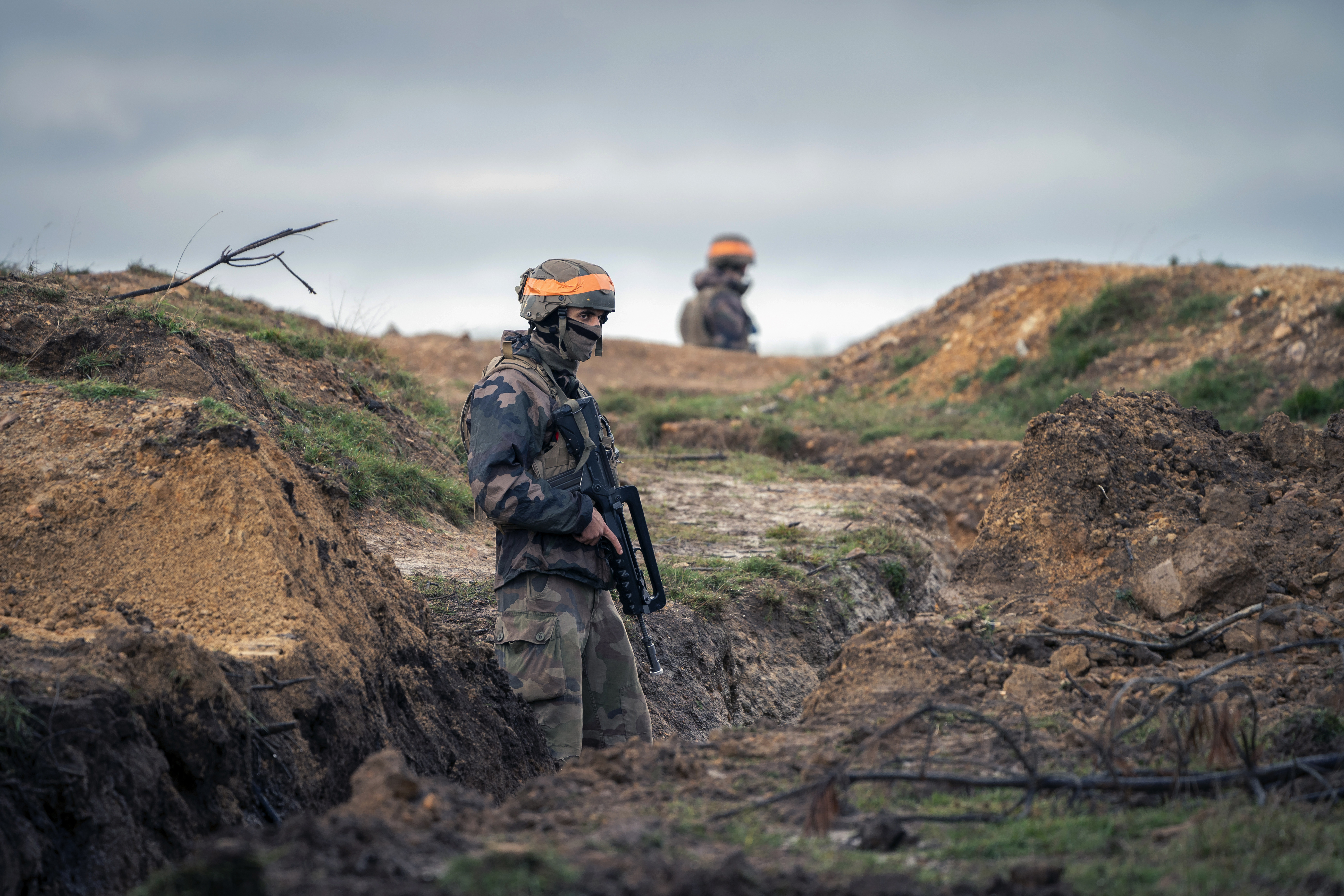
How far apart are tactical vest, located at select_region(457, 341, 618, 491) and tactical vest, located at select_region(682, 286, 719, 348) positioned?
58.8 ft

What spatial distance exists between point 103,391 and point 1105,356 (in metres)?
12.4

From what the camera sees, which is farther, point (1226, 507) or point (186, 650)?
point (1226, 507)

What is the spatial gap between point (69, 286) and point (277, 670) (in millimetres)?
4488

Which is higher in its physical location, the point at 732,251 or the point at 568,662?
the point at 732,251

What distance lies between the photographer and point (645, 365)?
65.9 feet

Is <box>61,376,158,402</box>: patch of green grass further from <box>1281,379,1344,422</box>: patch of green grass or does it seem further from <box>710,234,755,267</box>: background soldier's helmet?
<box>710,234,755,267</box>: background soldier's helmet

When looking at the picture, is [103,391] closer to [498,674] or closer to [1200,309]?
[498,674]

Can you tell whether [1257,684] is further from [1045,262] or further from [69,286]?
[1045,262]

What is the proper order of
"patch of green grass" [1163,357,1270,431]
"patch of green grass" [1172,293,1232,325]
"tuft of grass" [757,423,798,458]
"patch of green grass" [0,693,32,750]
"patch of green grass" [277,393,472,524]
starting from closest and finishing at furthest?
"patch of green grass" [0,693,32,750]
"patch of green grass" [277,393,472,524]
"patch of green grass" [1163,357,1270,431]
"tuft of grass" [757,423,798,458]
"patch of green grass" [1172,293,1232,325]

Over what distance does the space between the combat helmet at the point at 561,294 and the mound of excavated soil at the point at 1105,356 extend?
29.6 ft

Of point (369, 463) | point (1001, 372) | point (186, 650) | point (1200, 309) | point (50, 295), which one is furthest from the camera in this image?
point (1001, 372)

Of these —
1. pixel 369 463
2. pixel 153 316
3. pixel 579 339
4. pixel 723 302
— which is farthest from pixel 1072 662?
pixel 723 302

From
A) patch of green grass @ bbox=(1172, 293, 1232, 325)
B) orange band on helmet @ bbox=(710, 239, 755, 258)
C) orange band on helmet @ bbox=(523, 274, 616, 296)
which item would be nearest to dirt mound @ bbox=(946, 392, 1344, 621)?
orange band on helmet @ bbox=(523, 274, 616, 296)

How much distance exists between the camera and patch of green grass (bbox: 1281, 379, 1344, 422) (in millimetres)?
10125
